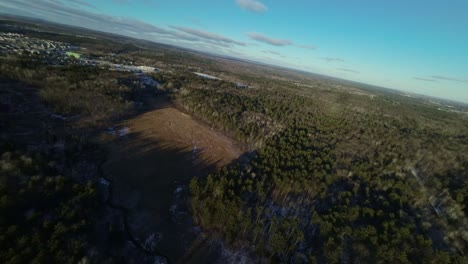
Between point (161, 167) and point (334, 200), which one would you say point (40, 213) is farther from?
point (334, 200)

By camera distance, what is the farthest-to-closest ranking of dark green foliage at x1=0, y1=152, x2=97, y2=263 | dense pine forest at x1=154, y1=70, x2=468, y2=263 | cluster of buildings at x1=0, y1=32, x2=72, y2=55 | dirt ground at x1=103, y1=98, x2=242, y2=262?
cluster of buildings at x1=0, y1=32, x2=72, y2=55 < dense pine forest at x1=154, y1=70, x2=468, y2=263 < dirt ground at x1=103, y1=98, x2=242, y2=262 < dark green foliage at x1=0, y1=152, x2=97, y2=263

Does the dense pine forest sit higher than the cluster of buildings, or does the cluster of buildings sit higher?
the cluster of buildings

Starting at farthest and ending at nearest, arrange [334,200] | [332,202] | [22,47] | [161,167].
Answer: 1. [22,47]
2. [161,167]
3. [334,200]
4. [332,202]

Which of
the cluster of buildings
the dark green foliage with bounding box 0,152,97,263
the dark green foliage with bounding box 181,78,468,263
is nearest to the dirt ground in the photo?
the dark green foliage with bounding box 181,78,468,263

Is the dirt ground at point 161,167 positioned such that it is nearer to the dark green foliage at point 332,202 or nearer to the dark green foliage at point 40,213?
the dark green foliage at point 332,202

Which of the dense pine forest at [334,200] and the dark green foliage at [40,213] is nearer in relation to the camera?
the dark green foliage at [40,213]

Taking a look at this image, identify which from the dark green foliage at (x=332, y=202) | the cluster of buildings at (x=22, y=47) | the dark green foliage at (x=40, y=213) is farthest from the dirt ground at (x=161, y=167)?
the cluster of buildings at (x=22, y=47)

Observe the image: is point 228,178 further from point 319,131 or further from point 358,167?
point 319,131

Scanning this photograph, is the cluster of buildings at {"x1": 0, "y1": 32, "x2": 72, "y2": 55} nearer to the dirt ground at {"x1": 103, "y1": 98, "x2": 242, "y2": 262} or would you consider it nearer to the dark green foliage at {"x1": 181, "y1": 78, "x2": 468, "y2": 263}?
the dirt ground at {"x1": 103, "y1": 98, "x2": 242, "y2": 262}

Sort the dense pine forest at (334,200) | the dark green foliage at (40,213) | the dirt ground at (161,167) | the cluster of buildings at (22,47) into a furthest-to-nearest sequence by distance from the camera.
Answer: the cluster of buildings at (22,47) < the dense pine forest at (334,200) < the dirt ground at (161,167) < the dark green foliage at (40,213)

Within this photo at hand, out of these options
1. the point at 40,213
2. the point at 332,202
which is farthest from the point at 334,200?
the point at 40,213
